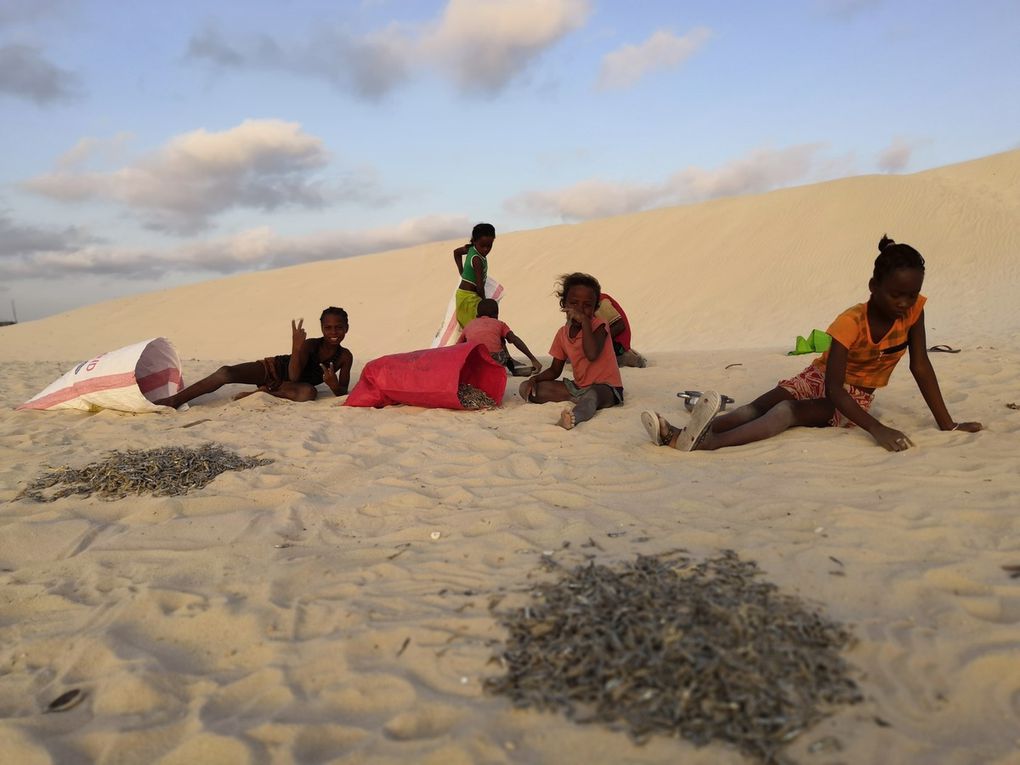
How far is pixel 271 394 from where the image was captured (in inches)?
255

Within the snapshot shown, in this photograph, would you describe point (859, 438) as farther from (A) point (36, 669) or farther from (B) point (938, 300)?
(B) point (938, 300)

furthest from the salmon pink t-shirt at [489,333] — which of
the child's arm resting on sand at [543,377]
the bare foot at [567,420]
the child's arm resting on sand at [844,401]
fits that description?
the child's arm resting on sand at [844,401]

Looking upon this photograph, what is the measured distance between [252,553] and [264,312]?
23.2 meters

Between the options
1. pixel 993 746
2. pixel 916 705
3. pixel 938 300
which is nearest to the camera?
pixel 993 746

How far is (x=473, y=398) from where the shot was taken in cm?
558

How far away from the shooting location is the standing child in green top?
7159 millimetres

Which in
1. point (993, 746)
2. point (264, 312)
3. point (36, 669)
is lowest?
point (993, 746)

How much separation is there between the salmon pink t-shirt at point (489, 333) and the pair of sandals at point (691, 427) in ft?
8.22

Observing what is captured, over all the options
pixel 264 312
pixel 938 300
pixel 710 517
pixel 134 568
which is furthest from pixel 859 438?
pixel 264 312

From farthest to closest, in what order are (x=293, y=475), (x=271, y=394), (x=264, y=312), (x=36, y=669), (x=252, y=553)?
(x=264, y=312), (x=271, y=394), (x=293, y=475), (x=252, y=553), (x=36, y=669)

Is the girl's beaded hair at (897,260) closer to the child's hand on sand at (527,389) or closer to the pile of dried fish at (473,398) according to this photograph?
the child's hand on sand at (527,389)

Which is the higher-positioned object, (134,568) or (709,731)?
(134,568)

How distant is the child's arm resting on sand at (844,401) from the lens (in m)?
3.66

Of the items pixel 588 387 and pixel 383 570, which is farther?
pixel 588 387
